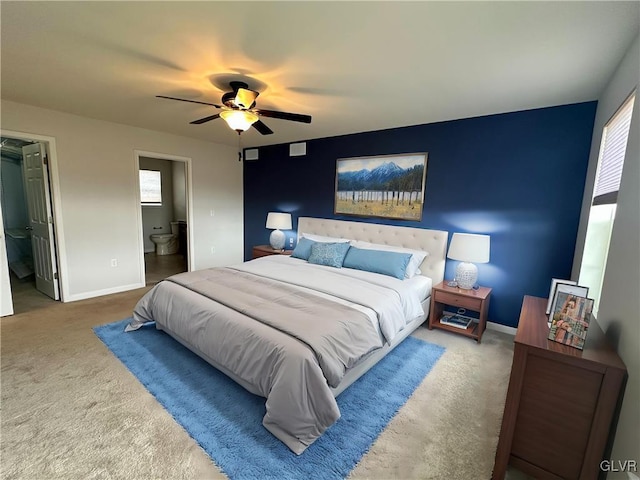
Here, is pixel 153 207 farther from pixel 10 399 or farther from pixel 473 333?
pixel 473 333

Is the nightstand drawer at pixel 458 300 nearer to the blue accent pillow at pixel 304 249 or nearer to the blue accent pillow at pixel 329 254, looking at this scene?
the blue accent pillow at pixel 329 254

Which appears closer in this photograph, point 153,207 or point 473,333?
point 473,333

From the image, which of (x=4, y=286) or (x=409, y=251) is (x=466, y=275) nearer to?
(x=409, y=251)

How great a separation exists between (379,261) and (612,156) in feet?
6.92

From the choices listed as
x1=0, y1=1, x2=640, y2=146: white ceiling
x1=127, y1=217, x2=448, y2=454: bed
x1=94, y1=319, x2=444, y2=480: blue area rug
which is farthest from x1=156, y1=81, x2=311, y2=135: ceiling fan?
x1=94, y1=319, x2=444, y2=480: blue area rug

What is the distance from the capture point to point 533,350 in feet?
4.65

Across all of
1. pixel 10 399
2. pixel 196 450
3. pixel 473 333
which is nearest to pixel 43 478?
pixel 196 450

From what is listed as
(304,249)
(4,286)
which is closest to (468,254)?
(304,249)

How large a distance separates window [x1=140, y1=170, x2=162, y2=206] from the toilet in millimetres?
725

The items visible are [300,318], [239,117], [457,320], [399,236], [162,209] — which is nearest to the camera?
[300,318]

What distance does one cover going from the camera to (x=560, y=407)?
1.40 meters

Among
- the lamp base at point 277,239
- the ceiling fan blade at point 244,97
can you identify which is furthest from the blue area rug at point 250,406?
the lamp base at point 277,239

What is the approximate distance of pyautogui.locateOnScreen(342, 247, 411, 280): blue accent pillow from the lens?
3.25 meters

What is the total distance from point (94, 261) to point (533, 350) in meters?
5.03
